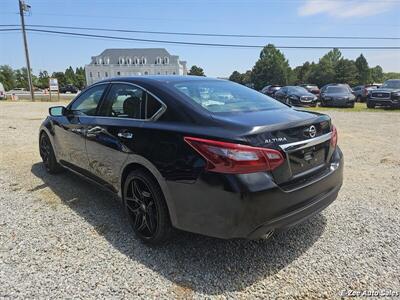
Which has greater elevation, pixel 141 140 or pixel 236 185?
pixel 141 140

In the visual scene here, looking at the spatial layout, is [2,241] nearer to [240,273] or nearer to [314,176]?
[240,273]

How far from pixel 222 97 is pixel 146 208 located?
1.33 metres

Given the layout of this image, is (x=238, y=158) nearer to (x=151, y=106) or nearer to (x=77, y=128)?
(x=151, y=106)

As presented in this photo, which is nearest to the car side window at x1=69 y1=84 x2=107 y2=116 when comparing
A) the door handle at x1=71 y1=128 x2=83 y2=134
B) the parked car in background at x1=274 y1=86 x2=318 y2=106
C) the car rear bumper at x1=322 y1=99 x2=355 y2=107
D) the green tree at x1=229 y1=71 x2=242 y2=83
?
the door handle at x1=71 y1=128 x2=83 y2=134

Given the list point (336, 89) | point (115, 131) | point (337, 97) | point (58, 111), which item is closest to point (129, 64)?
point (336, 89)

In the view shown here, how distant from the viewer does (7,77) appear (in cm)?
8481

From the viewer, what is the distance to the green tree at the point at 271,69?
7981cm

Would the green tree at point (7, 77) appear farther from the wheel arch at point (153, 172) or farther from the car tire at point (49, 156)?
the wheel arch at point (153, 172)

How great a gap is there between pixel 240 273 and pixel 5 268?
2.01m

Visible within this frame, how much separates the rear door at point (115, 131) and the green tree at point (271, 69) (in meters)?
77.6

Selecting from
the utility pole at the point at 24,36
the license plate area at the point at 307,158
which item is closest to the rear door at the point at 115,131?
the license plate area at the point at 307,158

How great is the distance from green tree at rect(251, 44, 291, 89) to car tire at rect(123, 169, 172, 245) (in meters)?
78.1

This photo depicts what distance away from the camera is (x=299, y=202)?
2.61 metres

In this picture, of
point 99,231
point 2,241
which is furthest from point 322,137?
point 2,241
